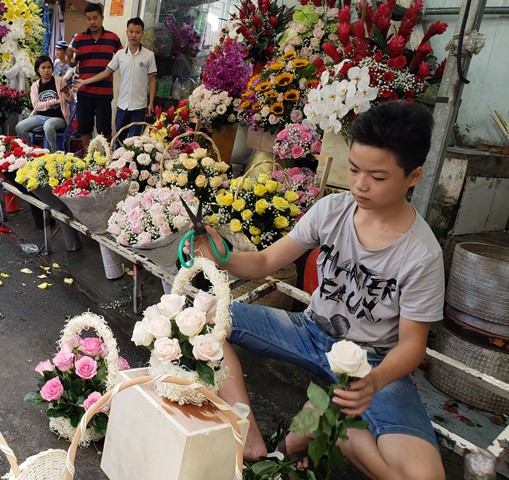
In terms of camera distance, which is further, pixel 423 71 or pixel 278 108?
pixel 278 108

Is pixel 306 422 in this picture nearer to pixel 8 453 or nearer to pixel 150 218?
pixel 8 453

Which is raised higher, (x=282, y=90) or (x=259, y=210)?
(x=282, y=90)

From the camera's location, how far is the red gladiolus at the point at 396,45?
3.21 meters

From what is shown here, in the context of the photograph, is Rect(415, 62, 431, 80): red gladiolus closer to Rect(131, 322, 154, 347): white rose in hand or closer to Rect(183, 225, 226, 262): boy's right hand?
Rect(183, 225, 226, 262): boy's right hand

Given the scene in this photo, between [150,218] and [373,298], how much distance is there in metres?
1.79

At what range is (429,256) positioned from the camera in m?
1.88

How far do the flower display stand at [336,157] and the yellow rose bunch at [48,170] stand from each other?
7.25 feet

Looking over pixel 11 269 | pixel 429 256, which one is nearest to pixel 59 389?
pixel 429 256

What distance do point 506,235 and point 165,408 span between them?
3816 mm

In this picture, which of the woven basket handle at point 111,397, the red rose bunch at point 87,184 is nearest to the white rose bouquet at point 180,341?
the woven basket handle at point 111,397

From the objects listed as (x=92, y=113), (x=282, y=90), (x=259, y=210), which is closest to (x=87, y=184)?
(x=259, y=210)

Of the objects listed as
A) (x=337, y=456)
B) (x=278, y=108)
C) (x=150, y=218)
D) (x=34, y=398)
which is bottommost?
(x=34, y=398)

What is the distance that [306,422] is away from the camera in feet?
4.67

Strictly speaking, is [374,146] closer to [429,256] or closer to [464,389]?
[429,256]
